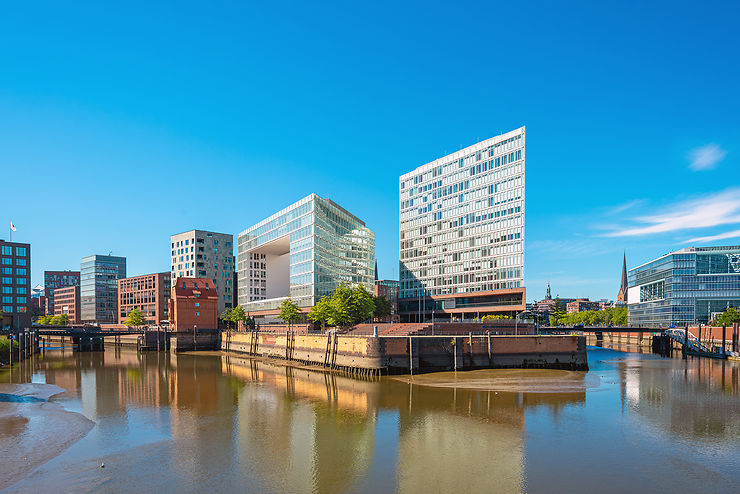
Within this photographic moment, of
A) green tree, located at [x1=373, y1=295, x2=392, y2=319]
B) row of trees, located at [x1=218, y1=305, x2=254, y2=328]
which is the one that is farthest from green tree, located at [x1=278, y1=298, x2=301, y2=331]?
row of trees, located at [x1=218, y1=305, x2=254, y2=328]

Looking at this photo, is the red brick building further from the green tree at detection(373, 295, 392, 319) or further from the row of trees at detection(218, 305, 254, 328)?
the green tree at detection(373, 295, 392, 319)

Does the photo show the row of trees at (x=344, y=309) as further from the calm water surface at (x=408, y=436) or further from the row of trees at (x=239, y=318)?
the row of trees at (x=239, y=318)

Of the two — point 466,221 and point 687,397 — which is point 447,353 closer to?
point 687,397

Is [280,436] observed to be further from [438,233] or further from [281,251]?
[281,251]

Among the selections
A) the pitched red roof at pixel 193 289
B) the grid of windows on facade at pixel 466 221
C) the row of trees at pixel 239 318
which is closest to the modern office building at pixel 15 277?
the pitched red roof at pixel 193 289

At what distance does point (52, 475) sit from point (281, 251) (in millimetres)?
151398

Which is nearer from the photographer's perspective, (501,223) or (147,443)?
(147,443)

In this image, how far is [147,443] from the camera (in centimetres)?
3662

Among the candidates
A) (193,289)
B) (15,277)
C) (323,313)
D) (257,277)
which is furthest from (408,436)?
(15,277)

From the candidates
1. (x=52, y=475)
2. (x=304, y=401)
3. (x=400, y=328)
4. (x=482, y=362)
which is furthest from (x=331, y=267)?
(x=52, y=475)

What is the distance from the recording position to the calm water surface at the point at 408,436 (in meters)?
28.5

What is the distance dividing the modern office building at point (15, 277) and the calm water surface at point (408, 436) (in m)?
117

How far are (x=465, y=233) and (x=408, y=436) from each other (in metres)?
111

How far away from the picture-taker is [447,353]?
73.9 metres
